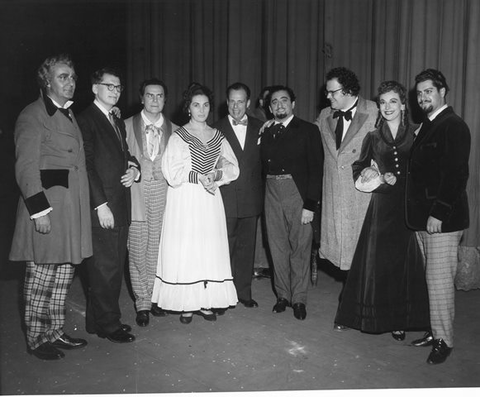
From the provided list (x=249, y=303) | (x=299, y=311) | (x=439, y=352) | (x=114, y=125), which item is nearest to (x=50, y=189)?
(x=114, y=125)

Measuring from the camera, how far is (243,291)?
12.8 ft

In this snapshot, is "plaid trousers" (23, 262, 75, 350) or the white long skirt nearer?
"plaid trousers" (23, 262, 75, 350)

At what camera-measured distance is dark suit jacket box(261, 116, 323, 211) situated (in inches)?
139

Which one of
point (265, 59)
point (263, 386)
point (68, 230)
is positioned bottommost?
point (263, 386)

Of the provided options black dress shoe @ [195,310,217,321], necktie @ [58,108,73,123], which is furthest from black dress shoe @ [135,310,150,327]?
necktie @ [58,108,73,123]

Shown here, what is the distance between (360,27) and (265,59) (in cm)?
106

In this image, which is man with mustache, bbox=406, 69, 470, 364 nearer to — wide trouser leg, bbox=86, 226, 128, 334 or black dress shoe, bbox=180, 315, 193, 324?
black dress shoe, bbox=180, 315, 193, 324

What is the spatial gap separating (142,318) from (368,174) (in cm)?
187

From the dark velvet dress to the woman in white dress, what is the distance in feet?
3.19

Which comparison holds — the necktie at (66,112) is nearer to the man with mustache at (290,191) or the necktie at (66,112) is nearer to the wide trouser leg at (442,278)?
the man with mustache at (290,191)

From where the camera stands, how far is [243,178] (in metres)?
3.72

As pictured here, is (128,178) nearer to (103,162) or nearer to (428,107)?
(103,162)

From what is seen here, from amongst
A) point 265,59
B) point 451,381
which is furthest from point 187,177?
point 265,59

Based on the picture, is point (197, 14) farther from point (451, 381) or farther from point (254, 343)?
point (451, 381)
